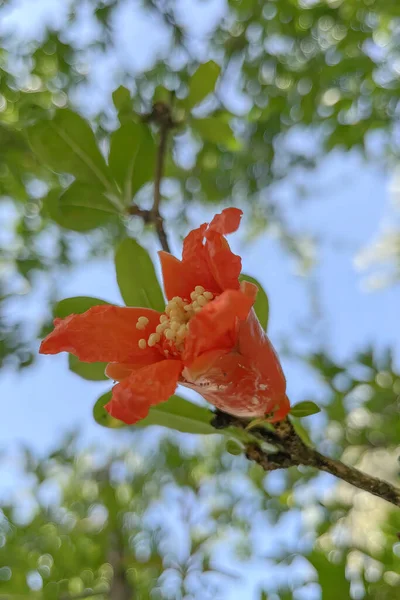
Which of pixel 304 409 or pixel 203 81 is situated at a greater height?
pixel 203 81

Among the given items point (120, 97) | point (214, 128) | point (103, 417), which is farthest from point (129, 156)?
point (103, 417)

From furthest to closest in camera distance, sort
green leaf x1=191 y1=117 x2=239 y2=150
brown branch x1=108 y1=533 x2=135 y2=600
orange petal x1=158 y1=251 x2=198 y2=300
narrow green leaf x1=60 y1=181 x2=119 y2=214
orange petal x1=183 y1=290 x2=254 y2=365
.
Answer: brown branch x1=108 y1=533 x2=135 y2=600
green leaf x1=191 y1=117 x2=239 y2=150
narrow green leaf x1=60 y1=181 x2=119 y2=214
orange petal x1=158 y1=251 x2=198 y2=300
orange petal x1=183 y1=290 x2=254 y2=365

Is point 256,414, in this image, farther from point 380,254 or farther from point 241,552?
point 380,254

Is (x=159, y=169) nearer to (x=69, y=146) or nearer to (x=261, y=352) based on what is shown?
(x=69, y=146)

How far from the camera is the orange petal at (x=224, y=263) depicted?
41cm

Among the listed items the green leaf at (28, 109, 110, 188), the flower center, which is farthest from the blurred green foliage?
the flower center

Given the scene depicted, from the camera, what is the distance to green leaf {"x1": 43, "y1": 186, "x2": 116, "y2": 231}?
695mm

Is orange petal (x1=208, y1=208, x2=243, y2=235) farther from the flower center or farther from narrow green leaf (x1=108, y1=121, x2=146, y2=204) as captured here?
narrow green leaf (x1=108, y1=121, x2=146, y2=204)

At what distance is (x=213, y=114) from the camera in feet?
3.33

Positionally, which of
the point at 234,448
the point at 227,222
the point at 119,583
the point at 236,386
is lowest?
the point at 119,583

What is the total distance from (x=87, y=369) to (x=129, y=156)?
29cm

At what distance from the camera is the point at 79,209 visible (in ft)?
2.33

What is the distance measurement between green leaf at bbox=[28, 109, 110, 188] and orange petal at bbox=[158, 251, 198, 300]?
28 centimetres

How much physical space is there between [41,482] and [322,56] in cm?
102
